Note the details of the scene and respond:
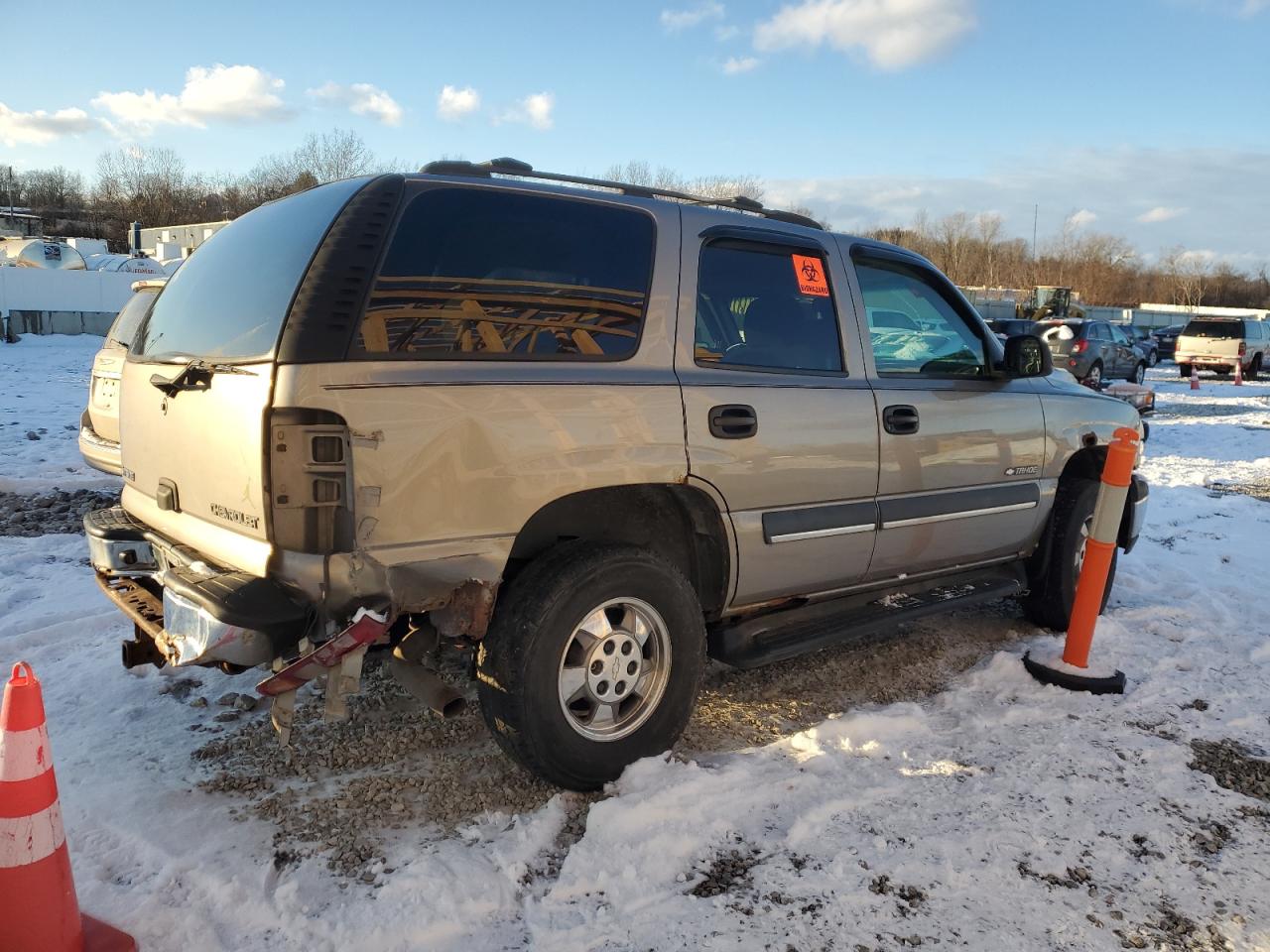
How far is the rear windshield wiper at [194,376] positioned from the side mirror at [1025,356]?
11.4 ft

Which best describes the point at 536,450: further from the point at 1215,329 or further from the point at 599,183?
the point at 1215,329

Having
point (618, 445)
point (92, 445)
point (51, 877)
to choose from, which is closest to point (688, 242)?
point (618, 445)

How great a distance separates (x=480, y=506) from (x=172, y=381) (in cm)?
108

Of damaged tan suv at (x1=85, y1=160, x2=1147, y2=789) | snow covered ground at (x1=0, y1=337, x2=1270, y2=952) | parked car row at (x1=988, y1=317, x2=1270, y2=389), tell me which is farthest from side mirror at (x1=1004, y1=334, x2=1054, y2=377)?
parked car row at (x1=988, y1=317, x2=1270, y2=389)

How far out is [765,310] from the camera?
3746 mm

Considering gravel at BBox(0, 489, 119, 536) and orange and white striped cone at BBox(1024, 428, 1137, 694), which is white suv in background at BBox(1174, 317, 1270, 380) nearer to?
orange and white striped cone at BBox(1024, 428, 1137, 694)

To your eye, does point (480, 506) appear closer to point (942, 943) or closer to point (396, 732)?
point (396, 732)

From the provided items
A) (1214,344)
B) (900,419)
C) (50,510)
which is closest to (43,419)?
(50,510)

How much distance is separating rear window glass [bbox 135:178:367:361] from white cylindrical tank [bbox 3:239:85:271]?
31226mm

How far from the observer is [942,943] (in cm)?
244

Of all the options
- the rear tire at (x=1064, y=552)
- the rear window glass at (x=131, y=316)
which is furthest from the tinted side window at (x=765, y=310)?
the rear window glass at (x=131, y=316)

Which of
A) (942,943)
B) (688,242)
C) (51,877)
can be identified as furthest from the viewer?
(688,242)

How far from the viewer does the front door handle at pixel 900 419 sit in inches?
154

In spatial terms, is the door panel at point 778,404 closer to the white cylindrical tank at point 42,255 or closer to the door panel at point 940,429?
the door panel at point 940,429
